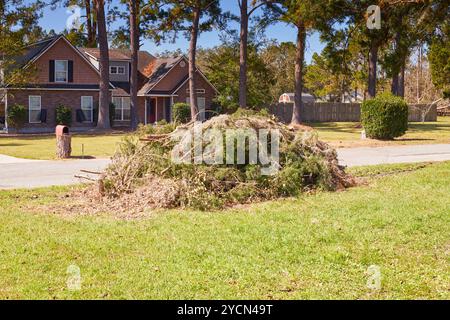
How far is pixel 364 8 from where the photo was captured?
33438mm

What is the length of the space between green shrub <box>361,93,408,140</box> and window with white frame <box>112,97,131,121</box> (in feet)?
75.5

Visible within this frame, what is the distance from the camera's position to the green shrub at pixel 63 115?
39562mm

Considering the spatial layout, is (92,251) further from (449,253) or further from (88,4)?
(88,4)

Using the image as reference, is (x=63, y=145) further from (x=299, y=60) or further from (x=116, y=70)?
(x=116, y=70)

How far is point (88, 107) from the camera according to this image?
41.9 meters

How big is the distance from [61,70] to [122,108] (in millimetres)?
6051

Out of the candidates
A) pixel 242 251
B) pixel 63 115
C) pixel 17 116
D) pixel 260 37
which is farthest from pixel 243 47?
pixel 242 251

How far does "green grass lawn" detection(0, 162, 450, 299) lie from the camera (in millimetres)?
5340

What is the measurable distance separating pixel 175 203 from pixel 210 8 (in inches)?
1264

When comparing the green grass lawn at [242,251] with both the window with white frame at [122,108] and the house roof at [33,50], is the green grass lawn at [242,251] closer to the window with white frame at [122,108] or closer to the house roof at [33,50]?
the house roof at [33,50]

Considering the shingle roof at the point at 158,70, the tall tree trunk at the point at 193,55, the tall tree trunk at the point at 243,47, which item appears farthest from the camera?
the shingle roof at the point at 158,70

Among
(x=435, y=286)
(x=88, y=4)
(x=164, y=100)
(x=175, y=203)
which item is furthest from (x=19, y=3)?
(x=435, y=286)

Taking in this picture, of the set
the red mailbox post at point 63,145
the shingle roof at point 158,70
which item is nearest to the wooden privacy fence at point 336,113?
the shingle roof at point 158,70

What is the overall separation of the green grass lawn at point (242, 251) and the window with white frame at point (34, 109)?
101ft
